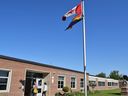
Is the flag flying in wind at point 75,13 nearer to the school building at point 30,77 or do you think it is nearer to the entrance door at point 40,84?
the school building at point 30,77

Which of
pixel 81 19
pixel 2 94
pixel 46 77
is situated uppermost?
pixel 81 19

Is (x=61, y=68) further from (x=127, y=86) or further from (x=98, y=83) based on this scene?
(x=98, y=83)

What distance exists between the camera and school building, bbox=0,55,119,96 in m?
20.0

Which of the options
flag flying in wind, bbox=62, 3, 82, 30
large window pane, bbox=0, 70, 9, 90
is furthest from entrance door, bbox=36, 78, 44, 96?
flag flying in wind, bbox=62, 3, 82, 30

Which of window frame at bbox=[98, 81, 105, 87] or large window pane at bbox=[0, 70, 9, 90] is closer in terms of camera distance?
large window pane at bbox=[0, 70, 9, 90]

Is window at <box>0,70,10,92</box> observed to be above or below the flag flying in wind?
below

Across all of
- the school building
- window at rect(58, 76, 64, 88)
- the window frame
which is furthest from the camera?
the window frame

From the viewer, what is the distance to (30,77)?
24.9m

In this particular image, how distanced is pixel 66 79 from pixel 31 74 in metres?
8.07

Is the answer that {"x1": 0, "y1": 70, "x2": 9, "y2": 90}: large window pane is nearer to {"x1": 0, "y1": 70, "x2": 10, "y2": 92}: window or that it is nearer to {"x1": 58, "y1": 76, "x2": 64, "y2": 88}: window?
{"x1": 0, "y1": 70, "x2": 10, "y2": 92}: window

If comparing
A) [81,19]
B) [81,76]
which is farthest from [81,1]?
[81,76]

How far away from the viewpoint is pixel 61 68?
3030 cm

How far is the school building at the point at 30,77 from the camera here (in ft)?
65.8

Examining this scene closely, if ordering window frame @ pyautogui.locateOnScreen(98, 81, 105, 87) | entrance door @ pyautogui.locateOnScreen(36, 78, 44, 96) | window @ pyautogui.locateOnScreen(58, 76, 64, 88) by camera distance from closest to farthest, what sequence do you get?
entrance door @ pyautogui.locateOnScreen(36, 78, 44, 96) < window @ pyautogui.locateOnScreen(58, 76, 64, 88) < window frame @ pyautogui.locateOnScreen(98, 81, 105, 87)
